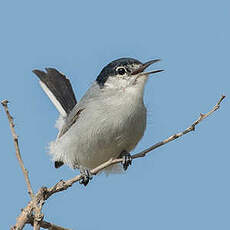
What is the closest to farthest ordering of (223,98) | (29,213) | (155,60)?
(29,213), (223,98), (155,60)

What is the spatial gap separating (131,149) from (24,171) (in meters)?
2.69

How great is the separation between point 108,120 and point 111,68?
70 cm

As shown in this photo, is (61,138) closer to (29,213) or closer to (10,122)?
(10,122)

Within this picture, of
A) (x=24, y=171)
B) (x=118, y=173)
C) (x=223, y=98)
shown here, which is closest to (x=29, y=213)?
(x=24, y=171)

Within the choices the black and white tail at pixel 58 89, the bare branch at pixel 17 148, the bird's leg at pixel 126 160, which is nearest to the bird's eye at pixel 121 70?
the bird's leg at pixel 126 160

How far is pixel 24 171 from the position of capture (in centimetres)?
267

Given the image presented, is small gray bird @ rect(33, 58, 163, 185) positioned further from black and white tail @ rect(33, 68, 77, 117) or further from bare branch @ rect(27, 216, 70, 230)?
bare branch @ rect(27, 216, 70, 230)

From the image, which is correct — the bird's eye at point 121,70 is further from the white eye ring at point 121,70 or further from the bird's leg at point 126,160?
the bird's leg at point 126,160

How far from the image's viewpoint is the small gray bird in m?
4.90

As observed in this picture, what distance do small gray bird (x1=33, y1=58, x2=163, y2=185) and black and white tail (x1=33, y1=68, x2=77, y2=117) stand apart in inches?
52.3

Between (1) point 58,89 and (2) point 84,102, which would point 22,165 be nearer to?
(2) point 84,102

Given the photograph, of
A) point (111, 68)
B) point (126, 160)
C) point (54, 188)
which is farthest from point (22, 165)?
point (111, 68)

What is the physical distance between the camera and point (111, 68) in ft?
17.0

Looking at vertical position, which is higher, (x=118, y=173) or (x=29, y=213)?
(x=29, y=213)
